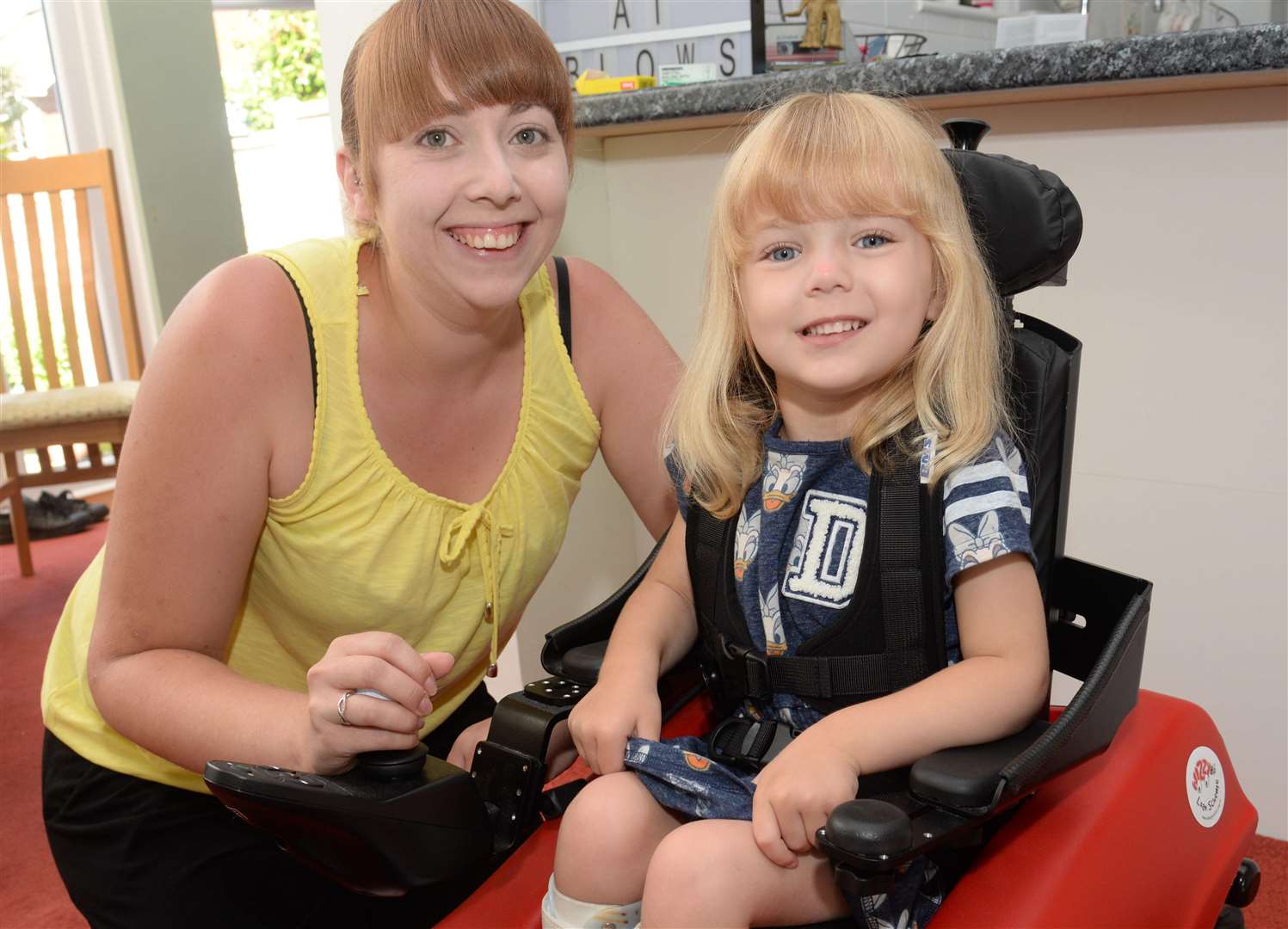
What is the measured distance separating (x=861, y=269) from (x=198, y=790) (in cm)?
79

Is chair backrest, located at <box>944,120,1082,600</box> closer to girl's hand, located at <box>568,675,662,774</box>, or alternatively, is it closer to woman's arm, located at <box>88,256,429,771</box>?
girl's hand, located at <box>568,675,662,774</box>

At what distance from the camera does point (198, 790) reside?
113 cm

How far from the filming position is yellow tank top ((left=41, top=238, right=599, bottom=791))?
3.47 ft

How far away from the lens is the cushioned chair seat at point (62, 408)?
2.73 m

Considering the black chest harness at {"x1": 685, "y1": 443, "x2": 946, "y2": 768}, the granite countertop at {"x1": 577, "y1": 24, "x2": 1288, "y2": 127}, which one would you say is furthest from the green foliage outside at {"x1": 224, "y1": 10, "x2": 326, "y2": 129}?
the black chest harness at {"x1": 685, "y1": 443, "x2": 946, "y2": 768}

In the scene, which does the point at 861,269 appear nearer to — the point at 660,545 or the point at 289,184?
the point at 660,545

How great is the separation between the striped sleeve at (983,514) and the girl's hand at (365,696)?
1.34 ft

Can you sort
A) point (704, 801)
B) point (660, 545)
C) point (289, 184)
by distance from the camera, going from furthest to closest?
point (289, 184), point (660, 545), point (704, 801)

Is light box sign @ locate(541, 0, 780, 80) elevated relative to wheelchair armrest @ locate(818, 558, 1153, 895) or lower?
elevated

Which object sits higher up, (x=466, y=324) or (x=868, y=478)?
(x=466, y=324)

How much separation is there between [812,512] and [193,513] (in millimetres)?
531

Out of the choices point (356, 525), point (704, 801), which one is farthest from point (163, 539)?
point (704, 801)

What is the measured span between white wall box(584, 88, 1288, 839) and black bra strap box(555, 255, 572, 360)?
711 millimetres

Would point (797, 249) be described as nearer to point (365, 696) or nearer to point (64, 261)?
point (365, 696)
